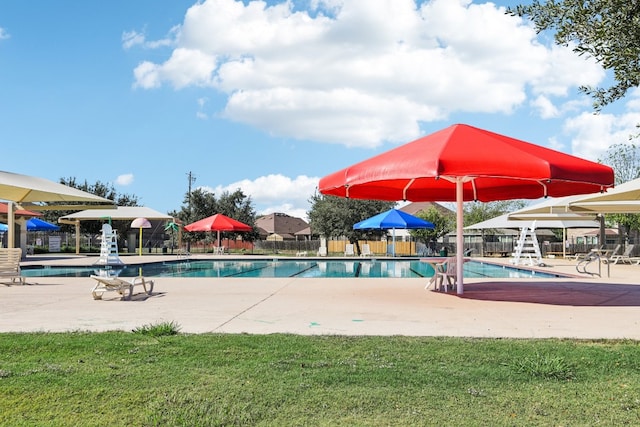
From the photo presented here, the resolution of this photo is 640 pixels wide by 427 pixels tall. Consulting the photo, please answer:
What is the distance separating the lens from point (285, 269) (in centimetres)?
2256

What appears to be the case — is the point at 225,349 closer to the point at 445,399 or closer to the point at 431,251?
the point at 445,399

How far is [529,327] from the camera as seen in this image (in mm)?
6887

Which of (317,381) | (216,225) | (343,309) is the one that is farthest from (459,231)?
(216,225)

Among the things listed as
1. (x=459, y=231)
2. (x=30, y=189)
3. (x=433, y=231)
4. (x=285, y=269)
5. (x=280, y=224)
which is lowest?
(x=285, y=269)

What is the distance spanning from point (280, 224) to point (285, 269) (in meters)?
52.8

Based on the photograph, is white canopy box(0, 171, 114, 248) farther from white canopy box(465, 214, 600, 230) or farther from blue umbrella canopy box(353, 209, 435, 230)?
white canopy box(465, 214, 600, 230)

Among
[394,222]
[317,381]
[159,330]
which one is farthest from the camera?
[394,222]

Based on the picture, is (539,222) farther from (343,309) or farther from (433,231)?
(343,309)

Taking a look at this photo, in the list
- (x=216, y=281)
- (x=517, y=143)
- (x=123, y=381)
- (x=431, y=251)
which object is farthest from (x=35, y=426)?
(x=431, y=251)

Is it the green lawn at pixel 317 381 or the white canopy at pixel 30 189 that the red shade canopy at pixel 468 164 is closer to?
the green lawn at pixel 317 381

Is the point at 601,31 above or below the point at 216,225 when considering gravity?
above

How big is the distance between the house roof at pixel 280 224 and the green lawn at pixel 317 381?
220 feet

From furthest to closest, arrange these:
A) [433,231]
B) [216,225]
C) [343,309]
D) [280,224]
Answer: [280,224] < [433,231] < [216,225] < [343,309]

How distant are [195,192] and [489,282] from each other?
115 feet
